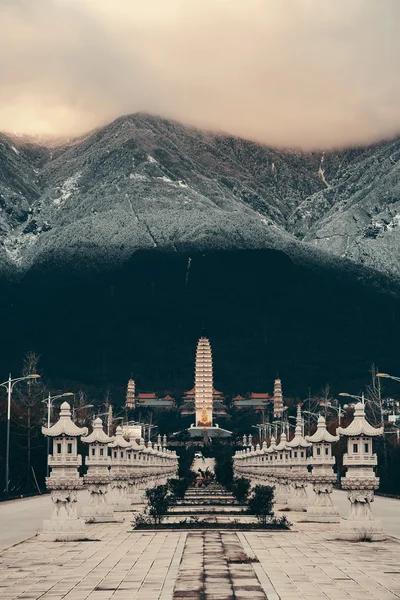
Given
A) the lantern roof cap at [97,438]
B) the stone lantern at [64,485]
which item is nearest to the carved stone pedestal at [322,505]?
the lantern roof cap at [97,438]

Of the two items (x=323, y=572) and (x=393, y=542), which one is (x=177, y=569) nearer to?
(x=323, y=572)

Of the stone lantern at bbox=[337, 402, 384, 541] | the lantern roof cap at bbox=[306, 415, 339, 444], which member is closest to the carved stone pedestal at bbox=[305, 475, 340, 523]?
the lantern roof cap at bbox=[306, 415, 339, 444]

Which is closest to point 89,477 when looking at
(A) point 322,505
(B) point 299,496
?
(A) point 322,505

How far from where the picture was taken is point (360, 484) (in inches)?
1679

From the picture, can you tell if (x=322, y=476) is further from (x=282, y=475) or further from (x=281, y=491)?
(x=281, y=491)

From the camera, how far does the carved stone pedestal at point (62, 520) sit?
143 ft

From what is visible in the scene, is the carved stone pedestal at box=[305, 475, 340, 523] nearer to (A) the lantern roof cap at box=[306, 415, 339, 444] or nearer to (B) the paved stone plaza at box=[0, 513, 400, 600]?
(A) the lantern roof cap at box=[306, 415, 339, 444]

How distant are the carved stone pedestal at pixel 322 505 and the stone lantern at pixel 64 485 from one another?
14.0 meters

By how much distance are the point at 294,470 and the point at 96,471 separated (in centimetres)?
1405

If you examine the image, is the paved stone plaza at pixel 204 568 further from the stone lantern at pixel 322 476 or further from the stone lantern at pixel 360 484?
the stone lantern at pixel 322 476

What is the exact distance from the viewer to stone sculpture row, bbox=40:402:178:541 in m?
44.2

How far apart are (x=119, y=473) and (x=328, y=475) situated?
15.2 m

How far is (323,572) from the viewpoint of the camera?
31172 millimetres


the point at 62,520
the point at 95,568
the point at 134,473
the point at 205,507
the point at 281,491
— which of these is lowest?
the point at 95,568
